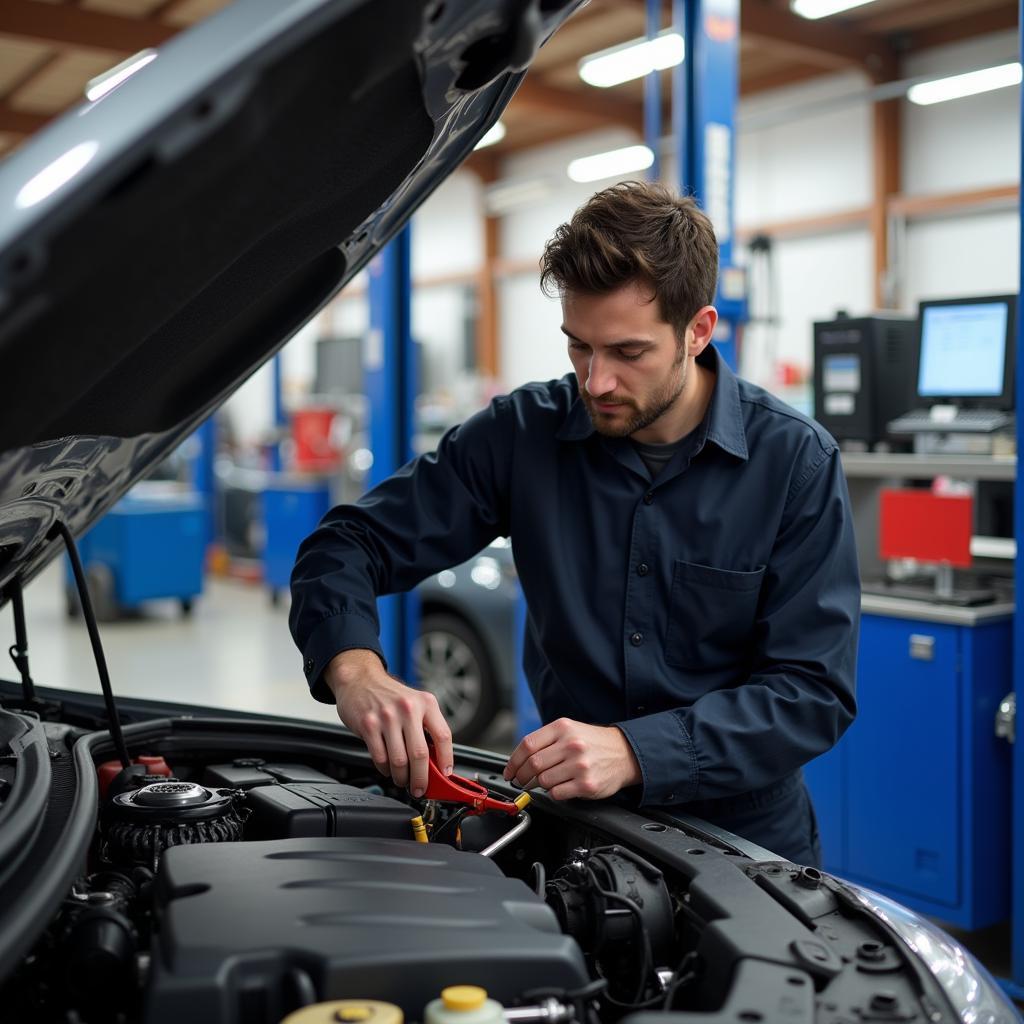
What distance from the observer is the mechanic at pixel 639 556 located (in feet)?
4.61

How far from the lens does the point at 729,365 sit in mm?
2670

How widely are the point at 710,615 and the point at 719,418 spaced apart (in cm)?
27

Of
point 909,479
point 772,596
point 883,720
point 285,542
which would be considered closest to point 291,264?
point 772,596

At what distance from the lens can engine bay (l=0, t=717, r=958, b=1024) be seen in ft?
2.90

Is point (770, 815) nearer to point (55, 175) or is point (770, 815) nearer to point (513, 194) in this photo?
point (55, 175)

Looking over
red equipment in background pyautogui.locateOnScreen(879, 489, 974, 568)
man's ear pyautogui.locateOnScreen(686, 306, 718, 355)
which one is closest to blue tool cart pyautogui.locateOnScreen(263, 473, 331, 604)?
red equipment in background pyautogui.locateOnScreen(879, 489, 974, 568)

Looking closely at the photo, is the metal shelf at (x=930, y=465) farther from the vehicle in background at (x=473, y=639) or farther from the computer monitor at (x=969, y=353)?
the vehicle in background at (x=473, y=639)

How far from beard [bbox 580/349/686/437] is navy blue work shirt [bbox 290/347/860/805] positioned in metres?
0.10

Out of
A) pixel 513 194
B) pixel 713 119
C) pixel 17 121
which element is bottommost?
pixel 713 119

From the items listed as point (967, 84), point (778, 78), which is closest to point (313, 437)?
point (967, 84)

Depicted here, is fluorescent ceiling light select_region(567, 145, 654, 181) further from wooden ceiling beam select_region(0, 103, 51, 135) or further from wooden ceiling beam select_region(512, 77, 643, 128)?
wooden ceiling beam select_region(0, 103, 51, 135)

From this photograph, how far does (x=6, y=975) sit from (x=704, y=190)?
3.44 metres

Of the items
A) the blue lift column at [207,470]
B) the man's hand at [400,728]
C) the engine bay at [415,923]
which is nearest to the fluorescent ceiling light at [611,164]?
the blue lift column at [207,470]

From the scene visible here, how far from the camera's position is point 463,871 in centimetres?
109
